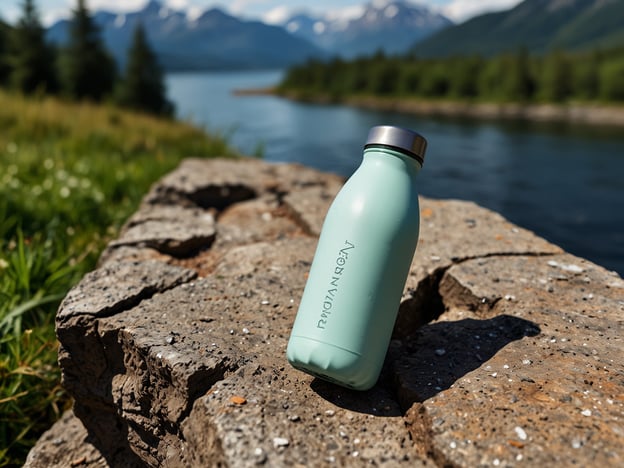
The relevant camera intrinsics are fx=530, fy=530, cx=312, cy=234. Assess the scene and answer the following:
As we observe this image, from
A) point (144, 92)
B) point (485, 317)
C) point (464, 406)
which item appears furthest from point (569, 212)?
point (144, 92)

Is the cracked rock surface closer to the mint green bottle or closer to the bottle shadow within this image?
the bottle shadow

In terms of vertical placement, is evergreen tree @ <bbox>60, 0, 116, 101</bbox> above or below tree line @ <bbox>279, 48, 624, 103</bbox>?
above

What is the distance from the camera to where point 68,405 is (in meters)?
2.93

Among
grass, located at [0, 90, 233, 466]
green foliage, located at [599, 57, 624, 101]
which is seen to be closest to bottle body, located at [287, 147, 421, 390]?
grass, located at [0, 90, 233, 466]

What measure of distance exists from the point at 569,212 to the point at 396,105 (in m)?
55.3

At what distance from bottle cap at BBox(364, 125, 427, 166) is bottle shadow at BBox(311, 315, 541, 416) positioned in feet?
2.63

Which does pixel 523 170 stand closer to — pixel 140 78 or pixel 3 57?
pixel 140 78

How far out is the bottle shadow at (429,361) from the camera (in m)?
1.91

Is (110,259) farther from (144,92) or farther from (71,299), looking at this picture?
(144,92)

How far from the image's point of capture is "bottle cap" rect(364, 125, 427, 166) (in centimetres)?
189

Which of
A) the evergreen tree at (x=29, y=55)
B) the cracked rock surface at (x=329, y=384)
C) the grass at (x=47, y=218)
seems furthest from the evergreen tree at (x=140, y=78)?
the cracked rock surface at (x=329, y=384)

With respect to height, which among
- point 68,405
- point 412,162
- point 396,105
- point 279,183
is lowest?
point 396,105

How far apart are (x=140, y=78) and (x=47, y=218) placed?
27.4m

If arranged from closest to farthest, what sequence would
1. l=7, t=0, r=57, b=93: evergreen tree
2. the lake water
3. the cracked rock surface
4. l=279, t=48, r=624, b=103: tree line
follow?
the cracked rock surface, the lake water, l=7, t=0, r=57, b=93: evergreen tree, l=279, t=48, r=624, b=103: tree line
